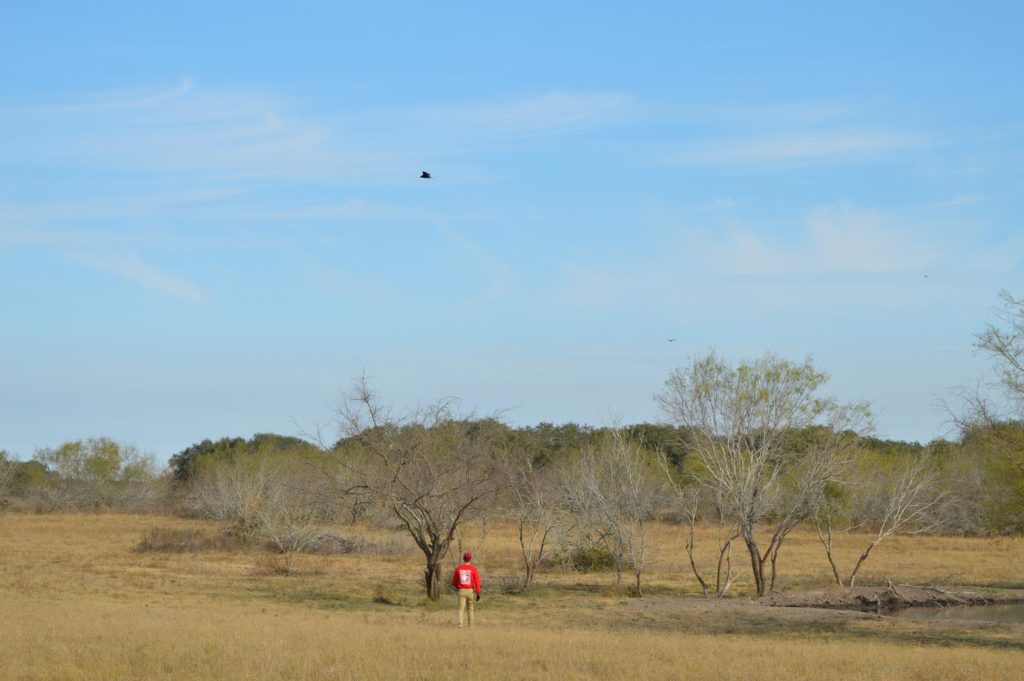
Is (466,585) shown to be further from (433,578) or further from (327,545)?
(327,545)

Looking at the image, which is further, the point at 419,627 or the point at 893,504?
the point at 893,504

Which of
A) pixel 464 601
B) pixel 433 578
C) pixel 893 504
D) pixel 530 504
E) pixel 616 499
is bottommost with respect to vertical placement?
pixel 464 601

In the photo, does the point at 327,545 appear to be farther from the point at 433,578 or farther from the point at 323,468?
the point at 433,578

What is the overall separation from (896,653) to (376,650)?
8.92 metres

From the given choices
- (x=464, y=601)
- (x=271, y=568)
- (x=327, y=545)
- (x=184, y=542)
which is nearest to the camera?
(x=464, y=601)

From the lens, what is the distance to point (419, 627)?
21.5 meters

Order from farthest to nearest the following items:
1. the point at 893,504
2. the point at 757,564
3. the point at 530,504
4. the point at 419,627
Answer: the point at 530,504 → the point at 893,504 → the point at 757,564 → the point at 419,627

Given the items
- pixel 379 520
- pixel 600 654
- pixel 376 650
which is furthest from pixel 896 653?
pixel 379 520

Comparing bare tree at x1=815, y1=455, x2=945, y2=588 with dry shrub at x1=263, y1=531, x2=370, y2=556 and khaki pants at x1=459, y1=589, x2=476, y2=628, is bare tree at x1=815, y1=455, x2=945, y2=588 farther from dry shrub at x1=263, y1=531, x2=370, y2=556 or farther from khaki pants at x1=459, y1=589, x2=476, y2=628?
dry shrub at x1=263, y1=531, x2=370, y2=556

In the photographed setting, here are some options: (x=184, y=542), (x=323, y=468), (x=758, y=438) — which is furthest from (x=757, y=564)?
(x=184, y=542)

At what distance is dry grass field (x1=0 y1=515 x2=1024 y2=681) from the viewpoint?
52.5 ft

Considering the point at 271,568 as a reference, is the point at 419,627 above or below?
below

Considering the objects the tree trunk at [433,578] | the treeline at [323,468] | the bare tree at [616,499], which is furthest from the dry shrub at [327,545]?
the tree trunk at [433,578]

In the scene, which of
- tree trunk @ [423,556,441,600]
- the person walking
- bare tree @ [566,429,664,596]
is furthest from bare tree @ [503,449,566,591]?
the person walking
